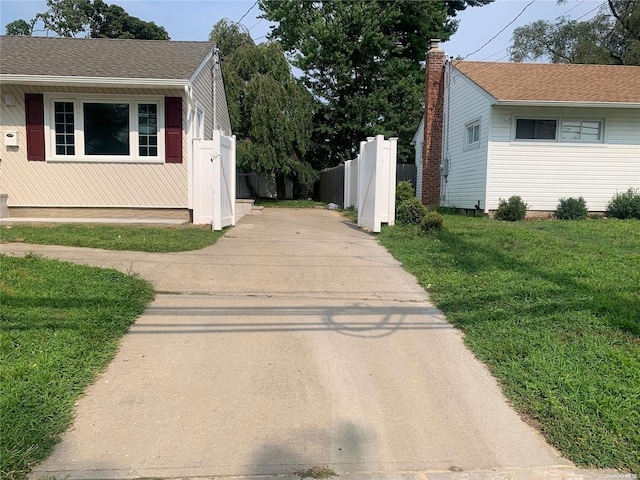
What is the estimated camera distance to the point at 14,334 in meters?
4.39

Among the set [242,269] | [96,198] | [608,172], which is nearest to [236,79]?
[96,198]

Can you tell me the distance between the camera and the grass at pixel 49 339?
320cm

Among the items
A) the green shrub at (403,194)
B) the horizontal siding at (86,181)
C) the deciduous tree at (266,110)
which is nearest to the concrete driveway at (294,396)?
the horizontal siding at (86,181)

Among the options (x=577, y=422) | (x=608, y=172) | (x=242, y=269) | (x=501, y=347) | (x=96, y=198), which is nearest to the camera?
(x=577, y=422)

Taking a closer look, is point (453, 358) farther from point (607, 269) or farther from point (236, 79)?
point (236, 79)

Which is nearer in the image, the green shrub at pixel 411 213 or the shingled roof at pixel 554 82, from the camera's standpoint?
the green shrub at pixel 411 213

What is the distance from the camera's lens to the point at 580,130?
46.9 ft

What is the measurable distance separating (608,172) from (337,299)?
11709 millimetres

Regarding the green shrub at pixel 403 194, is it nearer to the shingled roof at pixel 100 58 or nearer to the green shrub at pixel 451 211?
the green shrub at pixel 451 211

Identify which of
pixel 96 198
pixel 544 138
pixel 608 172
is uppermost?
pixel 544 138

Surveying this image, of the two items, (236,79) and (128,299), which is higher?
(236,79)

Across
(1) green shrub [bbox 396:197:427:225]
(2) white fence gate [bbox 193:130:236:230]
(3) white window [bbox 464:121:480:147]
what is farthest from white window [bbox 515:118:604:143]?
(2) white fence gate [bbox 193:130:236:230]

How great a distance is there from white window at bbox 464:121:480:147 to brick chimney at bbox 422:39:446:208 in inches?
108

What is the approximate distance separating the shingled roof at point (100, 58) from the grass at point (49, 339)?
627cm
